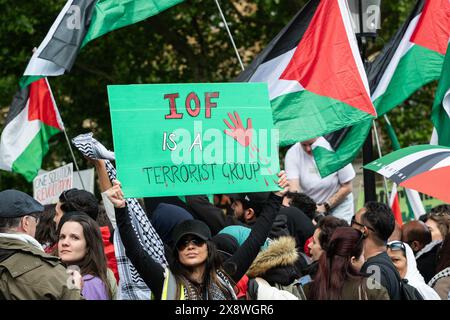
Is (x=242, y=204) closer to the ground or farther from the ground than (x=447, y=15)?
closer to the ground

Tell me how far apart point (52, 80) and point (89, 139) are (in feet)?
42.7

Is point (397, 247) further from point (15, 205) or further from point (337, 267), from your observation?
point (15, 205)

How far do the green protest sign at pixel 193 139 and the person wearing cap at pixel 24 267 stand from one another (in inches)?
29.8

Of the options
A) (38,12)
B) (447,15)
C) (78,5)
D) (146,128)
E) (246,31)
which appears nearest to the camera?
(146,128)

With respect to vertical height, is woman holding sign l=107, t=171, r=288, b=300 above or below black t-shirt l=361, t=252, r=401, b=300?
above

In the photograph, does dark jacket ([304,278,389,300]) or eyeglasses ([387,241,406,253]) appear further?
eyeglasses ([387,241,406,253])

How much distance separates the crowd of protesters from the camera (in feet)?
18.0

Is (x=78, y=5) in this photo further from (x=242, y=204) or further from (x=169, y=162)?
(x=169, y=162)

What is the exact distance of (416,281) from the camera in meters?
6.72

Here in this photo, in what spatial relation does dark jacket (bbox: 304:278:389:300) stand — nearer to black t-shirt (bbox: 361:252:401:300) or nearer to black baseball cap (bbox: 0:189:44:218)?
black t-shirt (bbox: 361:252:401:300)

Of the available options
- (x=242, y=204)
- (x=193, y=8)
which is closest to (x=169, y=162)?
(x=242, y=204)

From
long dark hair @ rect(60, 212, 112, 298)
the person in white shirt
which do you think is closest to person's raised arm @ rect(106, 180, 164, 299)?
long dark hair @ rect(60, 212, 112, 298)

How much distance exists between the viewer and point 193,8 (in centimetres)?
1891

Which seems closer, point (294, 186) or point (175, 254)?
point (175, 254)
